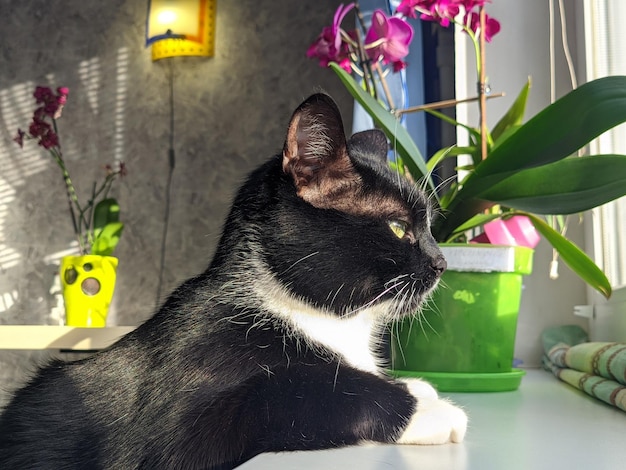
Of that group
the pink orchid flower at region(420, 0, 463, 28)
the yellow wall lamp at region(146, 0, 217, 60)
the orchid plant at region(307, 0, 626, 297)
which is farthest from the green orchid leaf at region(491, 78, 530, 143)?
the yellow wall lamp at region(146, 0, 217, 60)

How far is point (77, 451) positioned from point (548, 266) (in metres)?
1.10

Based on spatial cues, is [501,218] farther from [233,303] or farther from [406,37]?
[233,303]

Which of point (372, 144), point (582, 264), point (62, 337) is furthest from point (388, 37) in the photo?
point (62, 337)

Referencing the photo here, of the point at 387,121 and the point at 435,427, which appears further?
the point at 387,121

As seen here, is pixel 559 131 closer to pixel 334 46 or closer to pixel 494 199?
pixel 494 199

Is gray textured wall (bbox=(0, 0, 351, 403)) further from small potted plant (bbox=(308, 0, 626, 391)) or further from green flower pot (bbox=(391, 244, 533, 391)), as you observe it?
green flower pot (bbox=(391, 244, 533, 391))

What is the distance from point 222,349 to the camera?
56 cm

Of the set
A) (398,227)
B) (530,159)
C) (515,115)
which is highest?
(515,115)

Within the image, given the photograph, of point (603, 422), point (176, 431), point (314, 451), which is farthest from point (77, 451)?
point (603, 422)

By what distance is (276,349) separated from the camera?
571 mm

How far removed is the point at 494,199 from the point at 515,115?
1.06 feet

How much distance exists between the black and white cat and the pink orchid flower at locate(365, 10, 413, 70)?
419 millimetres

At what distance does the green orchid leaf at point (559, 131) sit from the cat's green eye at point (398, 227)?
249 millimetres

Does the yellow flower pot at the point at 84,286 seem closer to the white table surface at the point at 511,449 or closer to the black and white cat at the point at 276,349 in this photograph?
the black and white cat at the point at 276,349
